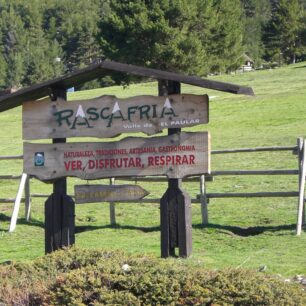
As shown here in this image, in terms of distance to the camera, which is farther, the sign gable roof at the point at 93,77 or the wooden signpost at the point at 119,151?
the wooden signpost at the point at 119,151

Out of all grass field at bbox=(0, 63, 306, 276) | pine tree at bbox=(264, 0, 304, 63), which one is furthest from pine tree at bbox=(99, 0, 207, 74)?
pine tree at bbox=(264, 0, 304, 63)

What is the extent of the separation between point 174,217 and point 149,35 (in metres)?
44.0

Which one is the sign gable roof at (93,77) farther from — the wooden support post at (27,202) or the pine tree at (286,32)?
the pine tree at (286,32)

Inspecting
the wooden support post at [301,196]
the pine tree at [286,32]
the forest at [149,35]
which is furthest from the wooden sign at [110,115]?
the pine tree at [286,32]

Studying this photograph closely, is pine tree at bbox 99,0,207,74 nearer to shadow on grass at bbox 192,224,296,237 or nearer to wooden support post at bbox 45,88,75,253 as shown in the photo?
shadow on grass at bbox 192,224,296,237

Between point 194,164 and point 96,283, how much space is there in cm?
309

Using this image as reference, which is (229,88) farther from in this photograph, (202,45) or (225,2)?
(225,2)

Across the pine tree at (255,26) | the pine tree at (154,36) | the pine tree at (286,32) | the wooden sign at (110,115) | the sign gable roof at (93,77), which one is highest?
the pine tree at (255,26)

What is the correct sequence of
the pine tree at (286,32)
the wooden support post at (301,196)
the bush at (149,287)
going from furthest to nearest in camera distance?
the pine tree at (286,32), the wooden support post at (301,196), the bush at (149,287)

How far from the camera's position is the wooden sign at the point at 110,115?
9.24 meters

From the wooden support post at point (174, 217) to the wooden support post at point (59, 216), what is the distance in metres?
1.19

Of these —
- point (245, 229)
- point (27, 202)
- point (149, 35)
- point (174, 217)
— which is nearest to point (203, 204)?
point (245, 229)

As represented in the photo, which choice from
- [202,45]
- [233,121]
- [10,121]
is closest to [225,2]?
[202,45]

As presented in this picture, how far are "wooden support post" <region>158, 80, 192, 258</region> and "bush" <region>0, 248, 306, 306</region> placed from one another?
2.34m
